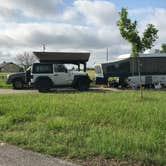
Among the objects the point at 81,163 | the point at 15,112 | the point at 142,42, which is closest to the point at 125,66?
the point at 142,42

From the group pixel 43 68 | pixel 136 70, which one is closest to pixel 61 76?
pixel 43 68

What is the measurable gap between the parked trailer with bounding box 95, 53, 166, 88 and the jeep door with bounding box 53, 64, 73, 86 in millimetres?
3899

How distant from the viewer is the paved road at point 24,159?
6.77 meters

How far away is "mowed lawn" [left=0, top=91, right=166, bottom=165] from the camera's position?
294 inches

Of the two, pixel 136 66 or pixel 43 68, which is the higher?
pixel 136 66

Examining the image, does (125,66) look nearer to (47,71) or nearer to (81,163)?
(47,71)

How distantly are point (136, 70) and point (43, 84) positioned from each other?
7.41 m

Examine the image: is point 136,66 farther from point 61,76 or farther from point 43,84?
point 43,84

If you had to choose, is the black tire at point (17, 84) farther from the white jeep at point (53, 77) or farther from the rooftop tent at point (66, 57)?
the rooftop tent at point (66, 57)

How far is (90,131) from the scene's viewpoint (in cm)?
948

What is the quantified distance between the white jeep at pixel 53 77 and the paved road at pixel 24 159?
18.4 m

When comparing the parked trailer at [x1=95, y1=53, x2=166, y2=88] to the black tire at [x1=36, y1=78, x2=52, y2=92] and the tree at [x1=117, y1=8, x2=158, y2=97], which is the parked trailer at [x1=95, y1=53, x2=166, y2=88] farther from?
the tree at [x1=117, y1=8, x2=158, y2=97]

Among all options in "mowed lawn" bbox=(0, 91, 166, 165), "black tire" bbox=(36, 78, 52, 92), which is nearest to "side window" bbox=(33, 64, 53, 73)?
"black tire" bbox=(36, 78, 52, 92)

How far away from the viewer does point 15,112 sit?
516 inches
